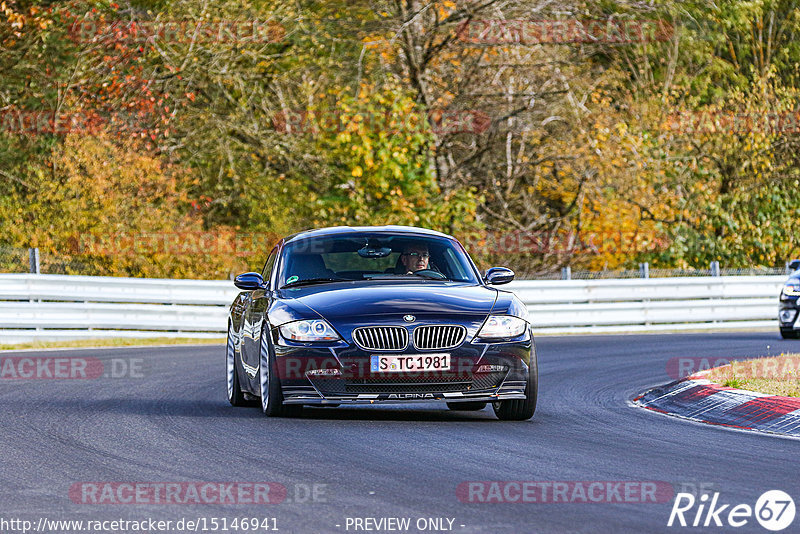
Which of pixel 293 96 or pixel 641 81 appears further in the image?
pixel 641 81

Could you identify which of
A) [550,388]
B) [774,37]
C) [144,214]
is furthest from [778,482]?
[774,37]

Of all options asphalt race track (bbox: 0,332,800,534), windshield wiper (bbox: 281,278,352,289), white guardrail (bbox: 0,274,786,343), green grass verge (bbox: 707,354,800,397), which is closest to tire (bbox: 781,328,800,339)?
white guardrail (bbox: 0,274,786,343)

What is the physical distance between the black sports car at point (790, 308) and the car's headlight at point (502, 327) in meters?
13.2

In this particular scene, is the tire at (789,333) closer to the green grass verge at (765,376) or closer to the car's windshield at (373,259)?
the green grass verge at (765,376)

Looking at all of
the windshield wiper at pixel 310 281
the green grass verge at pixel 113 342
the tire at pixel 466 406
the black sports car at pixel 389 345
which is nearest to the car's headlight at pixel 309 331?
the black sports car at pixel 389 345

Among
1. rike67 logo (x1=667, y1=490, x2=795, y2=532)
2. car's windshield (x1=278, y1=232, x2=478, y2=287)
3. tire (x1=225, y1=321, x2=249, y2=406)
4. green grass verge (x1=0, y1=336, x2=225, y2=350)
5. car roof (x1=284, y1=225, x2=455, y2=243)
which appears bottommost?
green grass verge (x1=0, y1=336, x2=225, y2=350)

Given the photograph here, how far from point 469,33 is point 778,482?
24.4m

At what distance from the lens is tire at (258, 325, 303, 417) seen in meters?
10.8

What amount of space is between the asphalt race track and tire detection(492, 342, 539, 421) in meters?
0.18

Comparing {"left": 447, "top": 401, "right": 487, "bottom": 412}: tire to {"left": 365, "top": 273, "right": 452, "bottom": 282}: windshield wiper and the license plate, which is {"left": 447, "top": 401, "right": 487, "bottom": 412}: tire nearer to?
{"left": 365, "top": 273, "right": 452, "bottom": 282}: windshield wiper

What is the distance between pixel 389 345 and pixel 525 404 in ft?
4.23

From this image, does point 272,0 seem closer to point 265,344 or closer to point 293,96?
point 293,96

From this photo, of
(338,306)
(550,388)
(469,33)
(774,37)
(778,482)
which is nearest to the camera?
(778,482)

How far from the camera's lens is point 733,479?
766 centimetres
